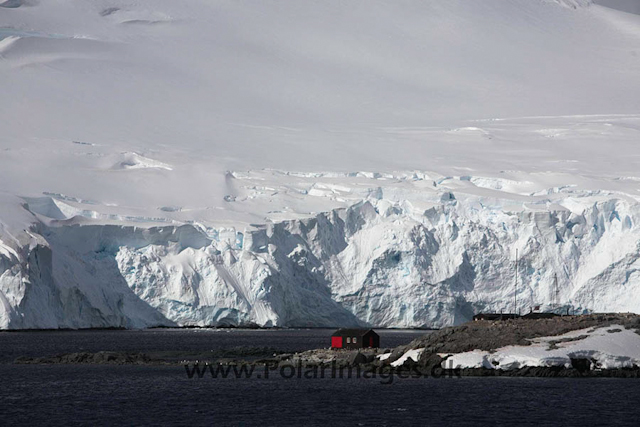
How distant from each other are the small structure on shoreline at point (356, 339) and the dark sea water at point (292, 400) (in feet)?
42.7

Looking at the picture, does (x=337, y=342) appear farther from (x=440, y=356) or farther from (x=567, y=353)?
(x=567, y=353)

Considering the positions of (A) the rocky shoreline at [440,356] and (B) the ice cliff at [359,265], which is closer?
(A) the rocky shoreline at [440,356]

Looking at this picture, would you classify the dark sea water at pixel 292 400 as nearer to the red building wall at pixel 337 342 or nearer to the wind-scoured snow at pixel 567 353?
the wind-scoured snow at pixel 567 353

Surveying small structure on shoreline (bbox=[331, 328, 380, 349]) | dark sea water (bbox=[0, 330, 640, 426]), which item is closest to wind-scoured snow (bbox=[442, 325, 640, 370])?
dark sea water (bbox=[0, 330, 640, 426])

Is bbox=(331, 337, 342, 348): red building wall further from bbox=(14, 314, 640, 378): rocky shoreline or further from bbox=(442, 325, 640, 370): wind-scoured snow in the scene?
bbox=(442, 325, 640, 370): wind-scoured snow

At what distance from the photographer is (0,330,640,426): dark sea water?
40.7 metres

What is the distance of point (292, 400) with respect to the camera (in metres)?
46.6

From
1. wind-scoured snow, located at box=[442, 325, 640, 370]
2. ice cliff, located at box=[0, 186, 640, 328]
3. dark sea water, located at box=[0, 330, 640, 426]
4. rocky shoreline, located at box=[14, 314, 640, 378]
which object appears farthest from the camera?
ice cliff, located at box=[0, 186, 640, 328]

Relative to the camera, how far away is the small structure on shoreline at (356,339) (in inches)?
2731

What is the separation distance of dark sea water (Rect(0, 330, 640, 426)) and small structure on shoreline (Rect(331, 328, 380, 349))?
13.0 metres

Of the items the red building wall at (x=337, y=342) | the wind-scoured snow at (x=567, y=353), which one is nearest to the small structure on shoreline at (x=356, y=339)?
the red building wall at (x=337, y=342)

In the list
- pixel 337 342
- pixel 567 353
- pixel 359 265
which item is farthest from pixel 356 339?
pixel 359 265

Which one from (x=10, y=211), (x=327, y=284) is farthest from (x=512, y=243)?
(x=10, y=211)

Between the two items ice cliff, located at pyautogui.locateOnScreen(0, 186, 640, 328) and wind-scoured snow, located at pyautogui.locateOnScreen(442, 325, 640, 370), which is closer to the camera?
wind-scoured snow, located at pyautogui.locateOnScreen(442, 325, 640, 370)
